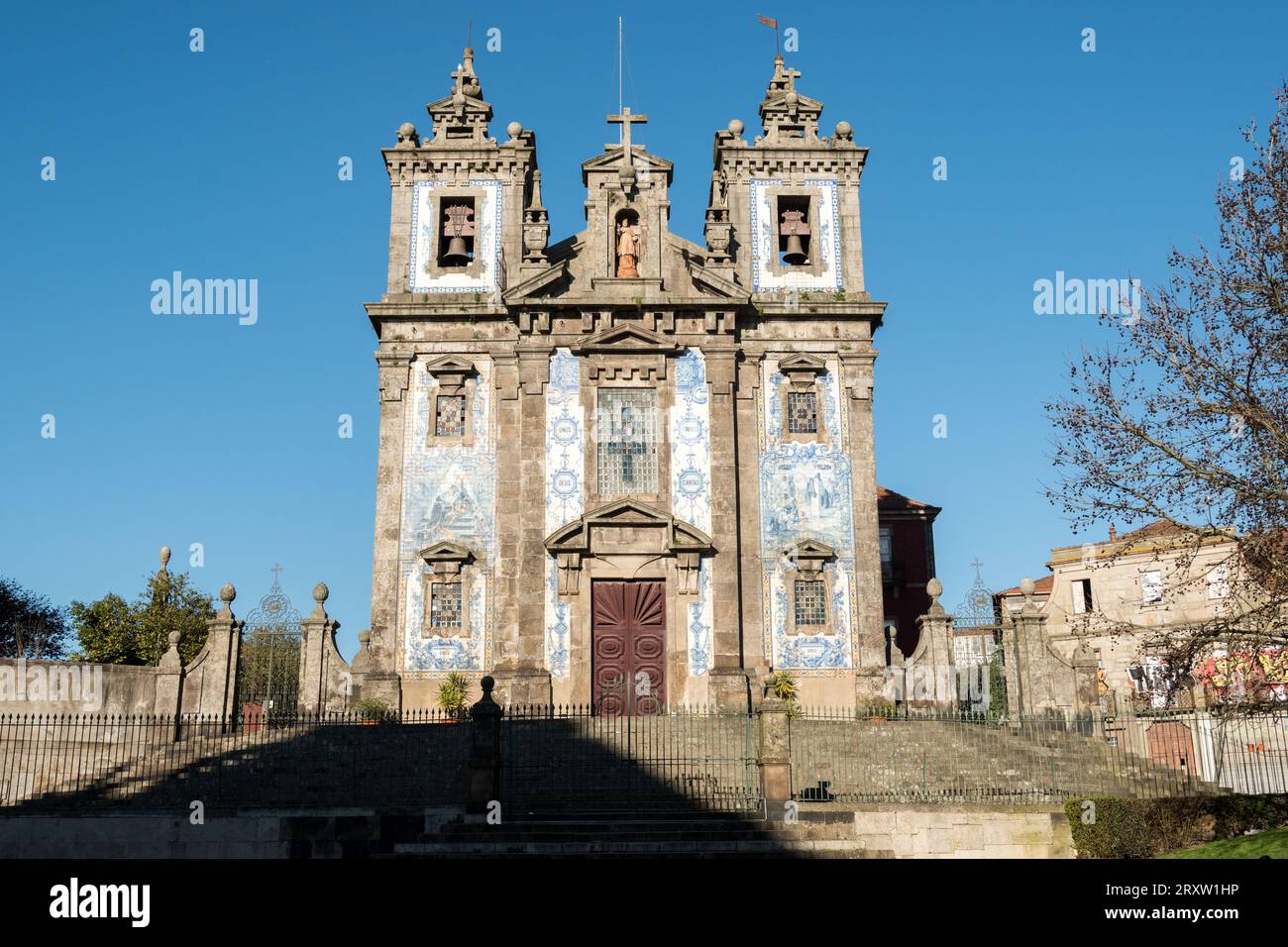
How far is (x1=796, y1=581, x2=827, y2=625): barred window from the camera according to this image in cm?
2648

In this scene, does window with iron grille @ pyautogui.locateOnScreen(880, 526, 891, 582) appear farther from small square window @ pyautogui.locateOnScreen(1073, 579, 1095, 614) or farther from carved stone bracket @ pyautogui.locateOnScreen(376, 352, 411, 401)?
carved stone bracket @ pyautogui.locateOnScreen(376, 352, 411, 401)

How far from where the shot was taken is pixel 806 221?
29578 millimetres

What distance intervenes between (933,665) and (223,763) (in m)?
14.7

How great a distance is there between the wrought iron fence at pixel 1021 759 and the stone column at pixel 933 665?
2.87 meters

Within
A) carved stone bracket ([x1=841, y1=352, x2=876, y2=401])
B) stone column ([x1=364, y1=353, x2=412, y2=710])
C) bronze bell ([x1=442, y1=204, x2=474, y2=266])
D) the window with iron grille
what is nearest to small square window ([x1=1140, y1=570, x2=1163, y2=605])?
carved stone bracket ([x1=841, y1=352, x2=876, y2=401])

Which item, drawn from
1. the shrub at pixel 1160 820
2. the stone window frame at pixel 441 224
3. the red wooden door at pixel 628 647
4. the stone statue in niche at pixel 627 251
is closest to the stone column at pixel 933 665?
the red wooden door at pixel 628 647

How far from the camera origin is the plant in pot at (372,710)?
24719 mm

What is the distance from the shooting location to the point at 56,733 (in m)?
Answer: 21.2

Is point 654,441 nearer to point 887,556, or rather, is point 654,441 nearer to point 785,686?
point 785,686

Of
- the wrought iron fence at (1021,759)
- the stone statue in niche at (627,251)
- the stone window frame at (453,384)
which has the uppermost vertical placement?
the stone statue in niche at (627,251)

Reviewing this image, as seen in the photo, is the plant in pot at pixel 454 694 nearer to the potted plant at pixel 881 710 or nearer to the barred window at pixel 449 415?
the barred window at pixel 449 415

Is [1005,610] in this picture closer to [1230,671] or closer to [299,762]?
[1230,671]

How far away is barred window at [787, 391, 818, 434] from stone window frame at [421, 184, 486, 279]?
808 centimetres

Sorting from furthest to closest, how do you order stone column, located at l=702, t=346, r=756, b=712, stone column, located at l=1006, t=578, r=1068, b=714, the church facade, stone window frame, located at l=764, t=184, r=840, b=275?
stone window frame, located at l=764, t=184, r=840, b=275, the church facade, stone column, located at l=702, t=346, r=756, b=712, stone column, located at l=1006, t=578, r=1068, b=714
